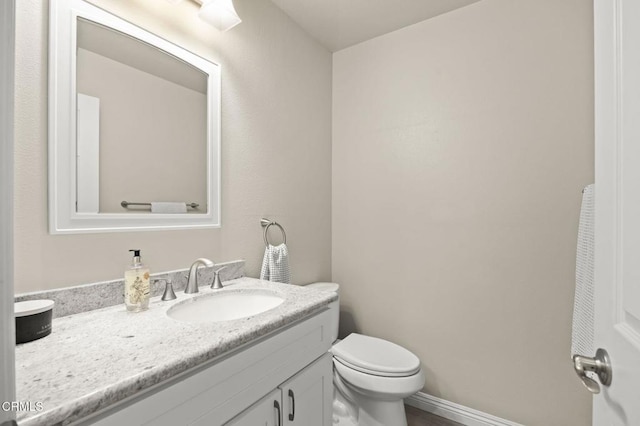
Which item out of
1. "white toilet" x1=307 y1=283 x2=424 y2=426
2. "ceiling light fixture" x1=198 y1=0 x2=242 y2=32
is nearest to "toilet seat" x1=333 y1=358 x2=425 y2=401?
"white toilet" x1=307 y1=283 x2=424 y2=426

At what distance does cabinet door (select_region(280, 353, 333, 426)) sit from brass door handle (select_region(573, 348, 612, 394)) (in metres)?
0.74

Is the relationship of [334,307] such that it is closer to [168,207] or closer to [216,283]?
[216,283]

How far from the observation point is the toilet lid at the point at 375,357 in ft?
4.54

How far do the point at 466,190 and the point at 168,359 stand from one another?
168 centimetres

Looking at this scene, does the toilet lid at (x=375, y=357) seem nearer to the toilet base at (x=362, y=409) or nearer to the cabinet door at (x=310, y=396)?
the toilet base at (x=362, y=409)

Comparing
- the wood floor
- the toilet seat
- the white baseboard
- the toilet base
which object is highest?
the toilet seat

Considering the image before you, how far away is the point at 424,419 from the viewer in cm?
172

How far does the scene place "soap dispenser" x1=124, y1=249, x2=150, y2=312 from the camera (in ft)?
3.03

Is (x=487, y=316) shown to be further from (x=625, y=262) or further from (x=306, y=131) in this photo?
(x=306, y=131)

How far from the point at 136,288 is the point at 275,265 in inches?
27.2

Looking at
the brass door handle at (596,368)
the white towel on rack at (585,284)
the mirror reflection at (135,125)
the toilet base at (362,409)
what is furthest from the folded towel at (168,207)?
the white towel on rack at (585,284)

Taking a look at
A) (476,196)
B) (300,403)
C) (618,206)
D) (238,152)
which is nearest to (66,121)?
(238,152)

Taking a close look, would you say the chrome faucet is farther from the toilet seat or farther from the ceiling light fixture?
the ceiling light fixture

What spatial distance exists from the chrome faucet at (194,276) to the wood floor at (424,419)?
149cm
